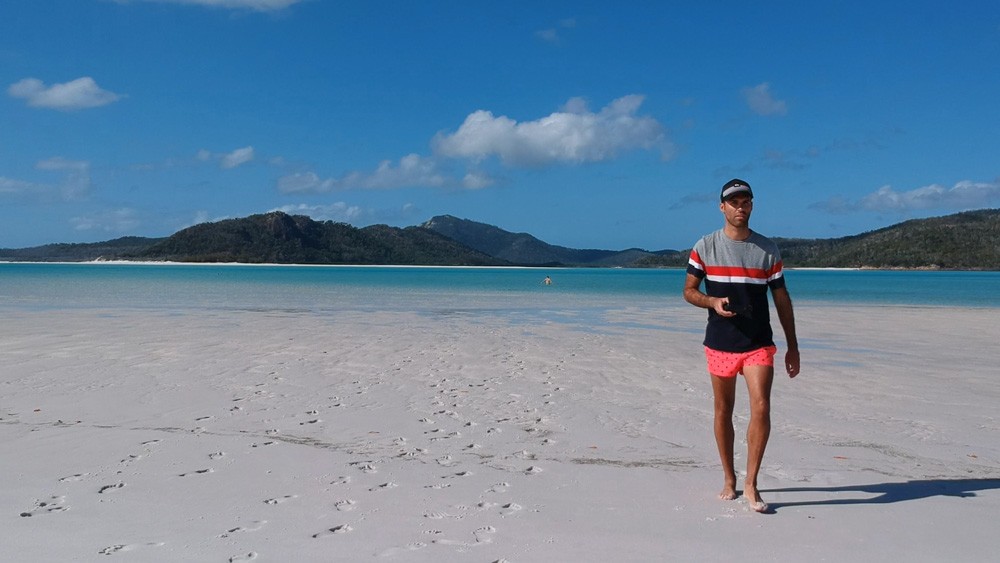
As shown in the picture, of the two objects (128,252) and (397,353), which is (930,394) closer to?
(397,353)

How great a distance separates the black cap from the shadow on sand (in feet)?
6.92

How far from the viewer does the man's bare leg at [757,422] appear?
4.81 meters

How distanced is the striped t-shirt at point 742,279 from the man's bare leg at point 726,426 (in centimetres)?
30

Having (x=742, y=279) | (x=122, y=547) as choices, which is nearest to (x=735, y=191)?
(x=742, y=279)

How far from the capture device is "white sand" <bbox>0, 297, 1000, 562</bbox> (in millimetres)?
4285

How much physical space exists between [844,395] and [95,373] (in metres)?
10.2

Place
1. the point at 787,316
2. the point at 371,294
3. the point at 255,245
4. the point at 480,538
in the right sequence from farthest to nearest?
the point at 255,245 < the point at 371,294 < the point at 787,316 < the point at 480,538

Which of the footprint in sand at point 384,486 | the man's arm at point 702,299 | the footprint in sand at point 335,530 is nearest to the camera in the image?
the footprint in sand at point 335,530

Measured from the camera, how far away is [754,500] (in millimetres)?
4855

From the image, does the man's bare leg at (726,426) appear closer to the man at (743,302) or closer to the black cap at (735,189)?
the man at (743,302)

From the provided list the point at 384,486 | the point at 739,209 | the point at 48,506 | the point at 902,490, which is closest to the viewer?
the point at 48,506

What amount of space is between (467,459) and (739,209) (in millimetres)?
2937

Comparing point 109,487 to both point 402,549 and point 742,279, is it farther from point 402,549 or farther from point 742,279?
point 742,279

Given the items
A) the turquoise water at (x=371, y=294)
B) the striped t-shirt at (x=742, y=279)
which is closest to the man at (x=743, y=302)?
the striped t-shirt at (x=742, y=279)
